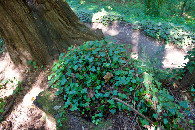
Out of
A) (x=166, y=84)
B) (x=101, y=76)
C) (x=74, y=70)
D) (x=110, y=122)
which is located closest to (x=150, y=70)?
(x=166, y=84)

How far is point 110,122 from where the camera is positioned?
191 centimetres

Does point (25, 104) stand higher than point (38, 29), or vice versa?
point (38, 29)

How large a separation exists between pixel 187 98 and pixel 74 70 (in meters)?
2.48

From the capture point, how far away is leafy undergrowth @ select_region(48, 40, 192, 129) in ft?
6.28

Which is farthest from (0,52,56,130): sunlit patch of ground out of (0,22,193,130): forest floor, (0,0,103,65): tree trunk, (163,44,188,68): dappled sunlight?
(163,44,188,68): dappled sunlight

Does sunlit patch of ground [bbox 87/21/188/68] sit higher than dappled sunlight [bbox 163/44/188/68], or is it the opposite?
sunlit patch of ground [bbox 87/21/188/68]

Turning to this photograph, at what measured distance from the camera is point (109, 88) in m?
2.21

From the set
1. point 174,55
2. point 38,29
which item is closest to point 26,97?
point 38,29

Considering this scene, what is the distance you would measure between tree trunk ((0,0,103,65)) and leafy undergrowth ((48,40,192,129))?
3.64 feet

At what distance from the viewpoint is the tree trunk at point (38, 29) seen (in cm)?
288

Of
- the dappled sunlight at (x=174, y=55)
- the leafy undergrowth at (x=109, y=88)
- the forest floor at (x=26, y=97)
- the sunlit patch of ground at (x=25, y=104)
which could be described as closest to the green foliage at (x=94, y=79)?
the leafy undergrowth at (x=109, y=88)

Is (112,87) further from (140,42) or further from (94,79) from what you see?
(140,42)

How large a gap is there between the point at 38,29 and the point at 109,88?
249 cm

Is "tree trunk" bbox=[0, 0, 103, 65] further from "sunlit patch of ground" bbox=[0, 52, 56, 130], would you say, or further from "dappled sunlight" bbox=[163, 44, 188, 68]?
"dappled sunlight" bbox=[163, 44, 188, 68]
